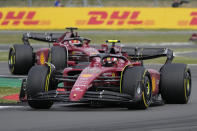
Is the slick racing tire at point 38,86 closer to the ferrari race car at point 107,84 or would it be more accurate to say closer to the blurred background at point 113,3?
the ferrari race car at point 107,84

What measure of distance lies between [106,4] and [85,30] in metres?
17.2

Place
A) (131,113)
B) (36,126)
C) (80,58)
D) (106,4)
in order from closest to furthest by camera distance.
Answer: (36,126), (131,113), (80,58), (106,4)

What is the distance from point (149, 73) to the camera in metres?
12.0

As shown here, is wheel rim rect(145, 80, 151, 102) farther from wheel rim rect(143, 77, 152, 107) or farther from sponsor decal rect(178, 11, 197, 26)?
sponsor decal rect(178, 11, 197, 26)

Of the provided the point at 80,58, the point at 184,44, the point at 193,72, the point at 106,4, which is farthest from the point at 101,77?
the point at 106,4

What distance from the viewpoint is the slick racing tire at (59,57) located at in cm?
1872

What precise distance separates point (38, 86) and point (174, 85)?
9.09ft

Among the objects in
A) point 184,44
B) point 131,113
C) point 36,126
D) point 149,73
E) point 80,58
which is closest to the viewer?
point 36,126

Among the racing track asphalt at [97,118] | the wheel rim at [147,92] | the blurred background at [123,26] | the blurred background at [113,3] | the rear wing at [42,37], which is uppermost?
Result: the blurred background at [113,3]

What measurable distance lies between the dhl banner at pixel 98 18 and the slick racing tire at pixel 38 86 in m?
28.7

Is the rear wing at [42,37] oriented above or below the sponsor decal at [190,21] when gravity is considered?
below

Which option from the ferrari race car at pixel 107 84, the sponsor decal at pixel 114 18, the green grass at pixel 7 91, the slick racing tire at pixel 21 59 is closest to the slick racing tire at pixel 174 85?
the ferrari race car at pixel 107 84

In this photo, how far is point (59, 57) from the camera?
18812 mm

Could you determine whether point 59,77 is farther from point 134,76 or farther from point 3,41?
point 3,41
